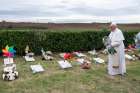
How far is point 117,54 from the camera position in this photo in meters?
12.7

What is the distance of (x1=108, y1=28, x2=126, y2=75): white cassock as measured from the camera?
12.5 m

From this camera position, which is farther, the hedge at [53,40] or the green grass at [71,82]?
the hedge at [53,40]

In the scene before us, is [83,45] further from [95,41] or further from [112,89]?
[112,89]

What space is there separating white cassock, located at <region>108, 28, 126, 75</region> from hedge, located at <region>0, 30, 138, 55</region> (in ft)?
Result: 20.8

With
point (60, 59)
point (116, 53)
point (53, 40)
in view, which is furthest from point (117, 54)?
point (53, 40)

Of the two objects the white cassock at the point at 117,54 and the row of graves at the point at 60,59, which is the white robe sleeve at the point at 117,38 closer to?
the white cassock at the point at 117,54

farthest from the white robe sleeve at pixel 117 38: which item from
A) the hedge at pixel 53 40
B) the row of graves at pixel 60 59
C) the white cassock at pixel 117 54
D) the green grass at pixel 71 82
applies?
the hedge at pixel 53 40

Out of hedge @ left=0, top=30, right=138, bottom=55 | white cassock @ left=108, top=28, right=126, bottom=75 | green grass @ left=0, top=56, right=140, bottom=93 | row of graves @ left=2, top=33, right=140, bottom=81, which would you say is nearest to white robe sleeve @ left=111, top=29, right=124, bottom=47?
white cassock @ left=108, top=28, right=126, bottom=75

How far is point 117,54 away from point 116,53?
51 millimetres

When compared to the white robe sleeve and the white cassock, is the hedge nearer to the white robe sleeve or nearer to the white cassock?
the white cassock

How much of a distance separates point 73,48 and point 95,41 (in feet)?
4.97

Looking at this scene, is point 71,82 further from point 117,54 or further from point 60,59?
point 60,59

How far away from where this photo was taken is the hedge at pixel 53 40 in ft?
59.2

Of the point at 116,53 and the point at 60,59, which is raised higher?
the point at 116,53
